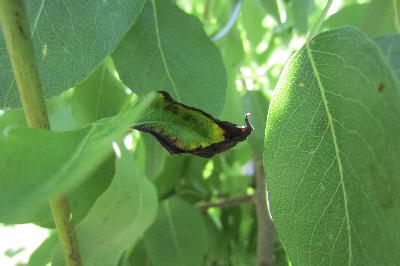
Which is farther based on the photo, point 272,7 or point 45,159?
point 272,7

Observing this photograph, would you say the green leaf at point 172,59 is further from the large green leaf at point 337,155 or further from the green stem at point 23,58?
the green stem at point 23,58

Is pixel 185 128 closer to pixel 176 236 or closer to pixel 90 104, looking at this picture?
pixel 90 104

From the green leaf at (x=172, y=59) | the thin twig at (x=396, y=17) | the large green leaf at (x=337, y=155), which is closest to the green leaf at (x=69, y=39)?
the green leaf at (x=172, y=59)

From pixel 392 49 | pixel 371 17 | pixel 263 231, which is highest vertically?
pixel 371 17

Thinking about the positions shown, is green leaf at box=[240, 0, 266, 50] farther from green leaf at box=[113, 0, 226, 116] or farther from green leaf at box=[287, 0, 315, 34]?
green leaf at box=[113, 0, 226, 116]

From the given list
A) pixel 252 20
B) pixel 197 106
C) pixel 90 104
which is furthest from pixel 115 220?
pixel 252 20

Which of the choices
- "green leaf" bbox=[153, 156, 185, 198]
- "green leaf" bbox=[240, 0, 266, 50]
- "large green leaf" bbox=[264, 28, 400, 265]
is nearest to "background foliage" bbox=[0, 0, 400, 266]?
"large green leaf" bbox=[264, 28, 400, 265]

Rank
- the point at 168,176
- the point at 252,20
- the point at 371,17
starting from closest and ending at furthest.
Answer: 1. the point at 371,17
2. the point at 168,176
3. the point at 252,20
